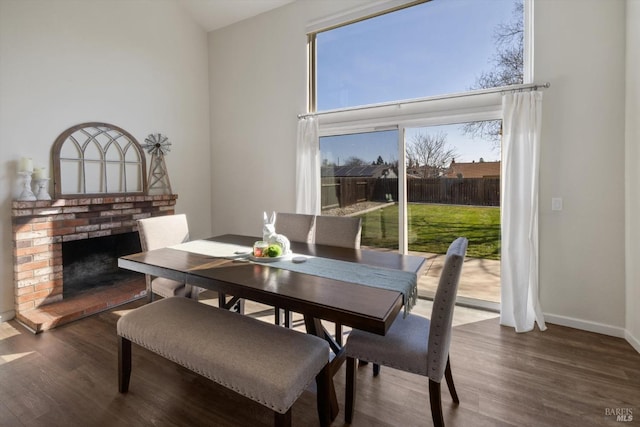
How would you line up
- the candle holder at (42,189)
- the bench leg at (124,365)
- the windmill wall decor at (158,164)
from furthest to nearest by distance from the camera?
the windmill wall decor at (158,164)
the candle holder at (42,189)
the bench leg at (124,365)

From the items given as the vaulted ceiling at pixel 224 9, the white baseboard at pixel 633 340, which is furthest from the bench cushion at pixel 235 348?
the vaulted ceiling at pixel 224 9

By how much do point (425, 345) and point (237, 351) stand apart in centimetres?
93

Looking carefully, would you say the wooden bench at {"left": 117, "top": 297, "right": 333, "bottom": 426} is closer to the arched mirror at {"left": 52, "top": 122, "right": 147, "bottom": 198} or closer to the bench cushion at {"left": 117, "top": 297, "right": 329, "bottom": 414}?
the bench cushion at {"left": 117, "top": 297, "right": 329, "bottom": 414}

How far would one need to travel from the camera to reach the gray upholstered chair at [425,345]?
4.79 feet

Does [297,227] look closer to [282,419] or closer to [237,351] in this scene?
[237,351]

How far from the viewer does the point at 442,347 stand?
148cm

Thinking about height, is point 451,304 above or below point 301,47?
below

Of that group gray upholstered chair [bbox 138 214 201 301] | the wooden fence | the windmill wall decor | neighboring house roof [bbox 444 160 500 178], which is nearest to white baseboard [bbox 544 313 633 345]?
the wooden fence

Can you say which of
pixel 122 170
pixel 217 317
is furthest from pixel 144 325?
pixel 122 170

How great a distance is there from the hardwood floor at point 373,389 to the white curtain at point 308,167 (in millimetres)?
2074

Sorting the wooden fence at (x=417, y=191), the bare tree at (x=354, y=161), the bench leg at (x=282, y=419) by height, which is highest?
the bare tree at (x=354, y=161)

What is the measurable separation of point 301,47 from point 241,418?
12.7 feet

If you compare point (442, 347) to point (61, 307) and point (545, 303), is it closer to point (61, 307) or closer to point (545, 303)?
point (545, 303)

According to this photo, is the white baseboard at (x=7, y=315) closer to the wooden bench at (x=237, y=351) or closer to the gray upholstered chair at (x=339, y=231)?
the wooden bench at (x=237, y=351)
